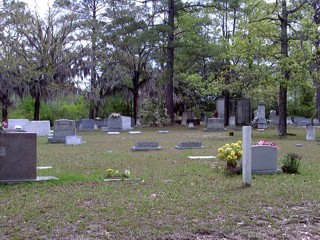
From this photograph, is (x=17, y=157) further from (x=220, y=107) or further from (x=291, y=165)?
(x=220, y=107)

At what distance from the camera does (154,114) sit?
95.2 ft

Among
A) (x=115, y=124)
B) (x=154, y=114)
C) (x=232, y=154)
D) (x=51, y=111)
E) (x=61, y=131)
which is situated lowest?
(x=232, y=154)

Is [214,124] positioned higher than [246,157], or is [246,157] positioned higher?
[214,124]

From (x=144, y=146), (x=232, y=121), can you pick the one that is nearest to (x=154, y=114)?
(x=232, y=121)

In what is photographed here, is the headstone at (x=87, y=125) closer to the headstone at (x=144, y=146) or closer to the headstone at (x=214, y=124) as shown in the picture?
the headstone at (x=214, y=124)

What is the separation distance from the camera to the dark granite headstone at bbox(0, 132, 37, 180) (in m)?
7.15

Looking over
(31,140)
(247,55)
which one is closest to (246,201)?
(31,140)

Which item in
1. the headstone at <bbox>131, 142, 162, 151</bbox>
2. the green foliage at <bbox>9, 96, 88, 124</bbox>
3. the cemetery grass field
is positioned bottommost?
the cemetery grass field

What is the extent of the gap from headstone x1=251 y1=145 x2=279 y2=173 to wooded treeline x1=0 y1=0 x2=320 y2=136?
9.53 meters

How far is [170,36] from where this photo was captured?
29250 mm

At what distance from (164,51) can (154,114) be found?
17.9ft

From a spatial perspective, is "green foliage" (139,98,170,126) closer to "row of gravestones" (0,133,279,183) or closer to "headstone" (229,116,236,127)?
"headstone" (229,116,236,127)

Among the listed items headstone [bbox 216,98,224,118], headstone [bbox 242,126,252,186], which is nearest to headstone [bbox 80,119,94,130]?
headstone [bbox 216,98,224,118]

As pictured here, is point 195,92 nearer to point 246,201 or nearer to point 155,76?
point 155,76
